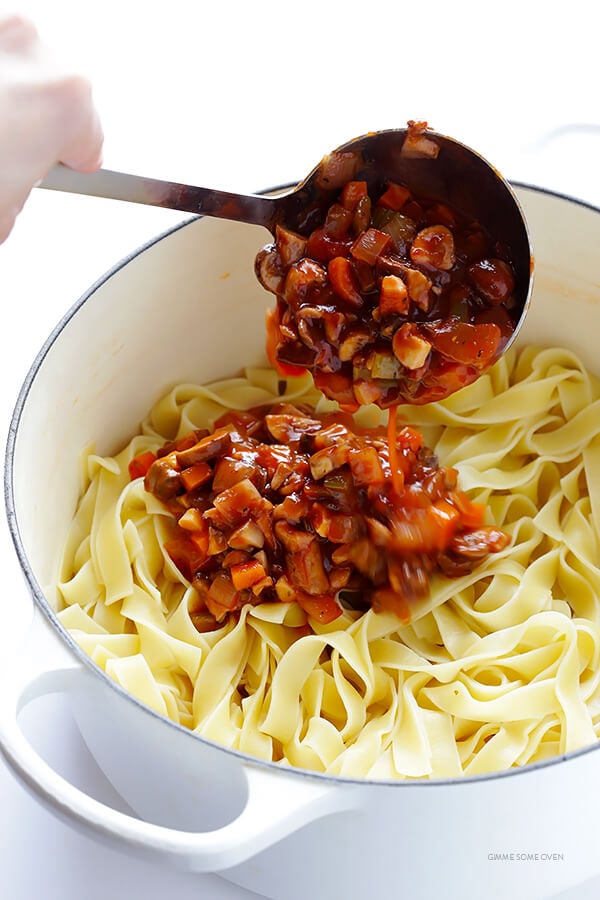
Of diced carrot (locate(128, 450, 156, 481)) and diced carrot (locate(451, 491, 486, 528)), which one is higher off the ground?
diced carrot (locate(451, 491, 486, 528))

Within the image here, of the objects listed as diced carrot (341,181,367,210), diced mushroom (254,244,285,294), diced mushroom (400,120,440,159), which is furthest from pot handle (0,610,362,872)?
diced mushroom (400,120,440,159)

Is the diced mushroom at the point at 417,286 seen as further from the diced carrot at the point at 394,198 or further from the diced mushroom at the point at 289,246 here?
the diced mushroom at the point at 289,246

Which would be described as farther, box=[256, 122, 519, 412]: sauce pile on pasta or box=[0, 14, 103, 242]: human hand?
box=[256, 122, 519, 412]: sauce pile on pasta

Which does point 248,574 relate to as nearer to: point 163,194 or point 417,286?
point 417,286

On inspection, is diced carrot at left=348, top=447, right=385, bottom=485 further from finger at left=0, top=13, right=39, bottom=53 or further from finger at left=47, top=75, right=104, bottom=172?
finger at left=0, top=13, right=39, bottom=53

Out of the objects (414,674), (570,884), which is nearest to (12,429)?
(414,674)

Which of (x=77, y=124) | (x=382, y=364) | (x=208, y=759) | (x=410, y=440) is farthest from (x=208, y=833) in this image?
(x=410, y=440)

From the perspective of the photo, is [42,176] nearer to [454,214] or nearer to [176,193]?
[176,193]

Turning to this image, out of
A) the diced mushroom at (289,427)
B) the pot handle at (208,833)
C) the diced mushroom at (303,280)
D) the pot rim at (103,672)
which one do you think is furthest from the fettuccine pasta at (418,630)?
the diced mushroom at (303,280)
